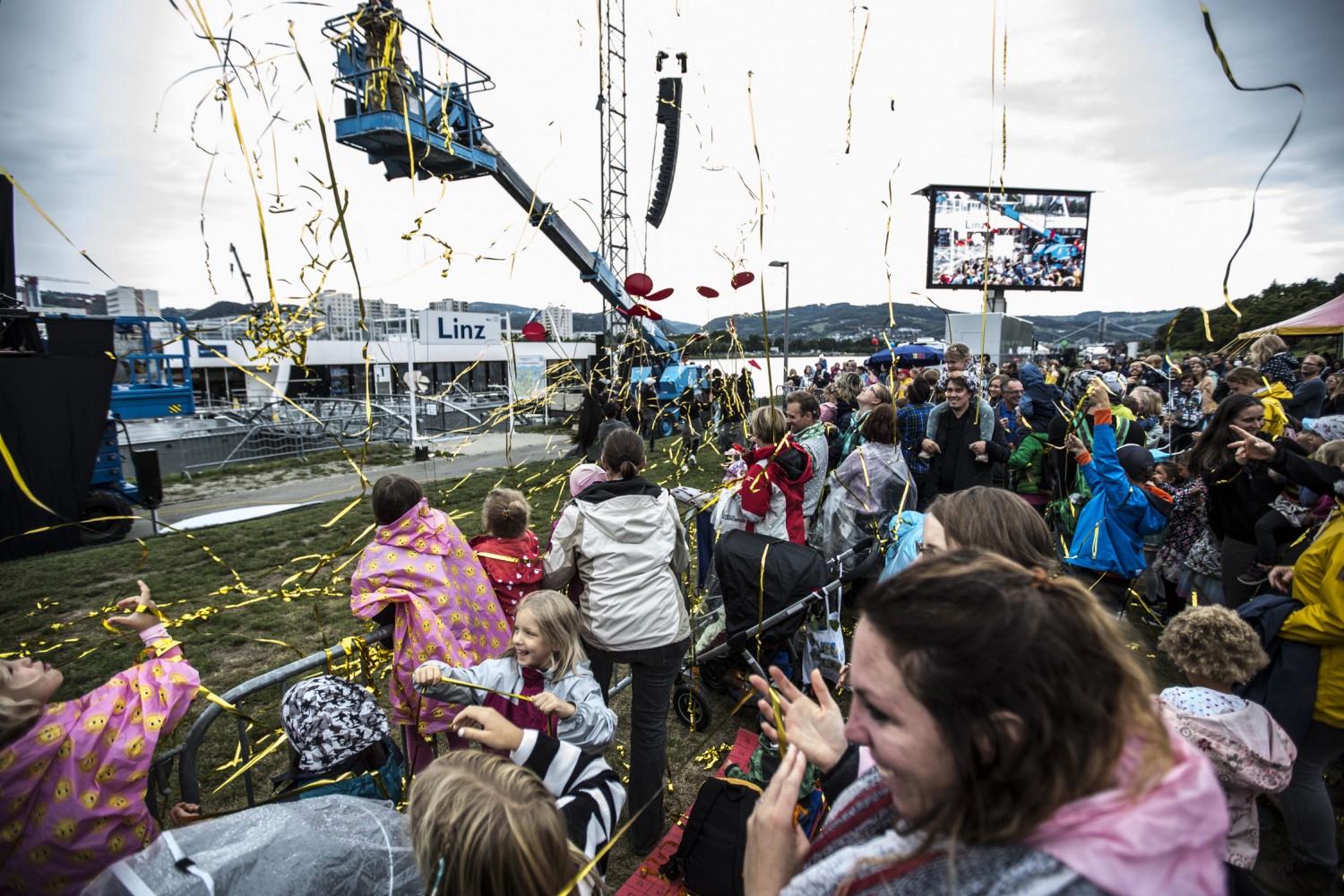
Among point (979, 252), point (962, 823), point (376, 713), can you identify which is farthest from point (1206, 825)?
point (979, 252)

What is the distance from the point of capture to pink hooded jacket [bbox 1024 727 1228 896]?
65cm

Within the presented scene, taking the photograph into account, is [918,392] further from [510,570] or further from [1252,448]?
[510,570]

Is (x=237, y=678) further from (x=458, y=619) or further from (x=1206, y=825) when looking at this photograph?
(x=1206, y=825)

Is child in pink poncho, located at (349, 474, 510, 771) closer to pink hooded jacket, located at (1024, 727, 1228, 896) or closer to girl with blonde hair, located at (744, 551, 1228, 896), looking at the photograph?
girl with blonde hair, located at (744, 551, 1228, 896)

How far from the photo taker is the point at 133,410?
9578 millimetres

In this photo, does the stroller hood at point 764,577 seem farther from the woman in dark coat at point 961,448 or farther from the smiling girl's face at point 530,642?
the woman in dark coat at point 961,448

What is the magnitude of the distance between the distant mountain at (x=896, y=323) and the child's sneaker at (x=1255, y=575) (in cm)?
146

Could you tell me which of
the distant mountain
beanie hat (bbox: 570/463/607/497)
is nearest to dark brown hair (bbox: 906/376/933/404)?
the distant mountain

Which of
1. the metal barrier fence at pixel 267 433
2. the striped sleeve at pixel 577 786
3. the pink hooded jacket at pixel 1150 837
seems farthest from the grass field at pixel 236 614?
the metal barrier fence at pixel 267 433

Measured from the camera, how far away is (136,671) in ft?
6.24

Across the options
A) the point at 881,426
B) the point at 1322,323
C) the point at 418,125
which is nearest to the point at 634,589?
the point at 881,426

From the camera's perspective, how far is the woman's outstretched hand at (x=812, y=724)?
1.34 meters

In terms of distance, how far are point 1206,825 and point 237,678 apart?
5449mm

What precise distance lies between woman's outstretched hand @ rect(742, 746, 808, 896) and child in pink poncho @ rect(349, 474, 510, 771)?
175 centimetres
